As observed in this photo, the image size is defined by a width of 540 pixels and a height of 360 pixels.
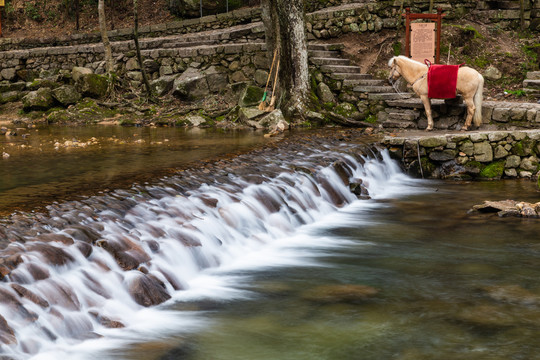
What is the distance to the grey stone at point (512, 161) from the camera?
1112 cm

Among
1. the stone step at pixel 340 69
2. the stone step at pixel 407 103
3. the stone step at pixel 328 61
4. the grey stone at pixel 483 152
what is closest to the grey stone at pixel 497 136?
the grey stone at pixel 483 152

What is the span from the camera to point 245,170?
890 centimetres

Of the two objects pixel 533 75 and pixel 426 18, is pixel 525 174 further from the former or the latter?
pixel 426 18

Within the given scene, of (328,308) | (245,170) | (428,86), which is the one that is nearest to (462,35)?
(428,86)

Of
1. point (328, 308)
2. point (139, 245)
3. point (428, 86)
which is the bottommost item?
point (328, 308)

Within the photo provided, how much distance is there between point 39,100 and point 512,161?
13.0 meters

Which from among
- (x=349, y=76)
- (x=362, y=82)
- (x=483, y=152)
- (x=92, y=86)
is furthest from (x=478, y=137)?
(x=92, y=86)

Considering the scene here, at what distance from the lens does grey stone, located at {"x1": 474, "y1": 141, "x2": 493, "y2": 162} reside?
1112 cm

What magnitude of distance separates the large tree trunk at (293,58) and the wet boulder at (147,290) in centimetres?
927

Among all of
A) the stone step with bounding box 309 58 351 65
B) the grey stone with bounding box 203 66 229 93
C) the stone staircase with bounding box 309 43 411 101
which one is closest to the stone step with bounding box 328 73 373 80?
the stone staircase with bounding box 309 43 411 101

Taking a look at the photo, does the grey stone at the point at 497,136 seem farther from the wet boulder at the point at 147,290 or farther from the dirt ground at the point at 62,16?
the dirt ground at the point at 62,16

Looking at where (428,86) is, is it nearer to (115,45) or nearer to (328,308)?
(328,308)

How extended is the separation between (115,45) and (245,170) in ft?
43.4

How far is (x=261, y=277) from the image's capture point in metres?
6.19
